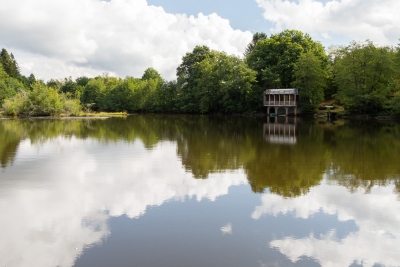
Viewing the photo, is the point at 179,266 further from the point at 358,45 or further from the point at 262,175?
the point at 358,45

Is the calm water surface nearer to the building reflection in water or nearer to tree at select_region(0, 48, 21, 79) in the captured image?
the building reflection in water

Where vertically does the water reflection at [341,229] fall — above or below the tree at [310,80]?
below

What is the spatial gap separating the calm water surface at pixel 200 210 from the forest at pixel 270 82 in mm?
34308

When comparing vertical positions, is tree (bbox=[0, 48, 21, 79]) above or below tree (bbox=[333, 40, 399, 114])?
above

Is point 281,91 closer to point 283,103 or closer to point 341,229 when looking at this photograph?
point 283,103

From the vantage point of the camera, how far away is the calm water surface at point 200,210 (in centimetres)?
575

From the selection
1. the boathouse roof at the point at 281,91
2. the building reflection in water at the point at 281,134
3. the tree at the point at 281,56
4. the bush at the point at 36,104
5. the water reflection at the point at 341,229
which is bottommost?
the water reflection at the point at 341,229

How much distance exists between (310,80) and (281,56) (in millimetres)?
6831

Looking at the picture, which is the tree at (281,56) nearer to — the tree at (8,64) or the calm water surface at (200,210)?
the calm water surface at (200,210)

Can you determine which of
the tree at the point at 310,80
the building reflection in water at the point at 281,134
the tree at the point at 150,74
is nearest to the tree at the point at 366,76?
the tree at the point at 310,80

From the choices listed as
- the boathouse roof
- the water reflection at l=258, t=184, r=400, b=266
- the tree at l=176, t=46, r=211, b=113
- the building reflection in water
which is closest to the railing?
the boathouse roof

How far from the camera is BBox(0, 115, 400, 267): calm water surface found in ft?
18.9

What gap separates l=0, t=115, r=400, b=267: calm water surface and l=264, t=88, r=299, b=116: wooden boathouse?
38.5 m

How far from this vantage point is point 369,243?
621cm
